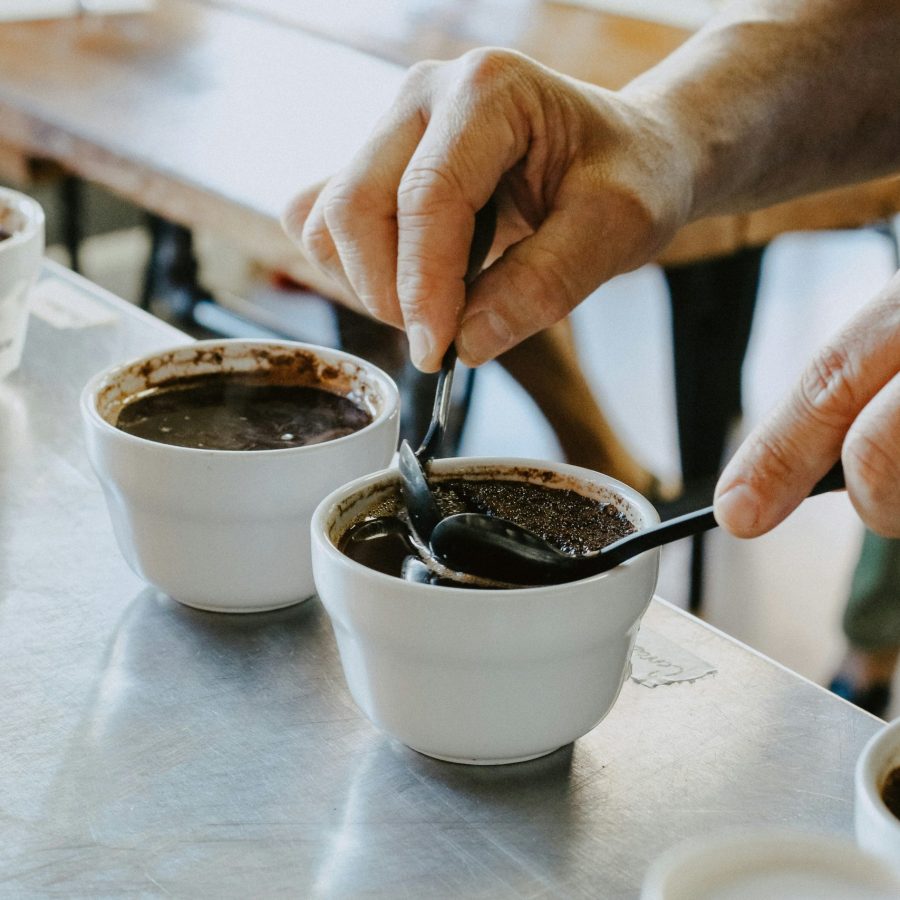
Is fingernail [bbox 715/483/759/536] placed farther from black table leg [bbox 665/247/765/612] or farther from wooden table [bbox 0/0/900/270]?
black table leg [bbox 665/247/765/612]

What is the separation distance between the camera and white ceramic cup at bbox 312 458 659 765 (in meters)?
0.78

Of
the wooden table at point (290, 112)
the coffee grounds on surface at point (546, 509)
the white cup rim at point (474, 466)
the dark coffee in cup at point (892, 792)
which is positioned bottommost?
the wooden table at point (290, 112)

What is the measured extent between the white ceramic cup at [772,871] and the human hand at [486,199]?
55 cm

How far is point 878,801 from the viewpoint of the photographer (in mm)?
636

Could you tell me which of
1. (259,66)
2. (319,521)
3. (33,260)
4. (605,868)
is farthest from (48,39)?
(605,868)

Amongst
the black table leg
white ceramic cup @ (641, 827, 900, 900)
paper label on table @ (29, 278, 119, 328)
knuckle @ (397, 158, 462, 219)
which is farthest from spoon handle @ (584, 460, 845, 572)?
the black table leg

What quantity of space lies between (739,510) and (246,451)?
374mm

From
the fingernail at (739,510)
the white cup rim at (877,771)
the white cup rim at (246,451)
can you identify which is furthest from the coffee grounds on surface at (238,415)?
the white cup rim at (877,771)

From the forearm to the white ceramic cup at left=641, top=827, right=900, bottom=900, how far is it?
31.5 inches

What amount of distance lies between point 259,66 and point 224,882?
8.22 feet

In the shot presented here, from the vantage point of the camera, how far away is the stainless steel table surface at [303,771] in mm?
771

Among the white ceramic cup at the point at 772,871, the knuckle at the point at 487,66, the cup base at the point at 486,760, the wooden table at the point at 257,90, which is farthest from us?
the wooden table at the point at 257,90

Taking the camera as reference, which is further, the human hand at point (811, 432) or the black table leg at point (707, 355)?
the black table leg at point (707, 355)

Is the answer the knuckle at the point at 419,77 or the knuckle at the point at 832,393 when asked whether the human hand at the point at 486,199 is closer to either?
the knuckle at the point at 419,77
